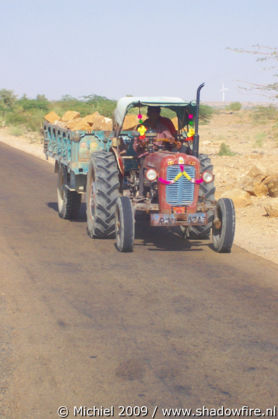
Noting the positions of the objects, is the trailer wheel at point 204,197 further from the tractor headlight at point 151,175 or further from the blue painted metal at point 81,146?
the blue painted metal at point 81,146

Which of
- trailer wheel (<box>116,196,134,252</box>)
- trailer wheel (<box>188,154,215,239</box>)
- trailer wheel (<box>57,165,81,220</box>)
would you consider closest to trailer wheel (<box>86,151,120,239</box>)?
trailer wheel (<box>116,196,134,252</box>)

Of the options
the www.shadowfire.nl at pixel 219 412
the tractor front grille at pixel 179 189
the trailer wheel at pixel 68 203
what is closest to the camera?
the www.shadowfire.nl at pixel 219 412

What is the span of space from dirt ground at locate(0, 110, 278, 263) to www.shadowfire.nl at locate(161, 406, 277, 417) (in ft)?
17.1

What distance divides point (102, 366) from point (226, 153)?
23.4 metres

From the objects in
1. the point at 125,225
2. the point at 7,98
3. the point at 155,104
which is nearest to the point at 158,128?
the point at 155,104

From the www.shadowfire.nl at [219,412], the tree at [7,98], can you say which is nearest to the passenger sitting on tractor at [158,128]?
the www.shadowfire.nl at [219,412]

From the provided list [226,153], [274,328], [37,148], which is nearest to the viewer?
[274,328]

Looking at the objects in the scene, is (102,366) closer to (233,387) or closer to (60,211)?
(233,387)

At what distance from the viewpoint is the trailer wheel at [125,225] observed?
949 centimetres

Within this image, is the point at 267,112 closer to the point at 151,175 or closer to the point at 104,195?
the point at 104,195

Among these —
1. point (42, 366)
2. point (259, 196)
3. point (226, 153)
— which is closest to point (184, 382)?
point (42, 366)

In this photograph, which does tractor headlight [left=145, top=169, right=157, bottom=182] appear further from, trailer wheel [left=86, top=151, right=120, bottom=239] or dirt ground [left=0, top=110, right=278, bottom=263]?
dirt ground [left=0, top=110, right=278, bottom=263]

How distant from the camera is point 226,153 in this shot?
1105 inches

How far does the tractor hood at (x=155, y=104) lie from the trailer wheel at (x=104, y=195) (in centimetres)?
77
